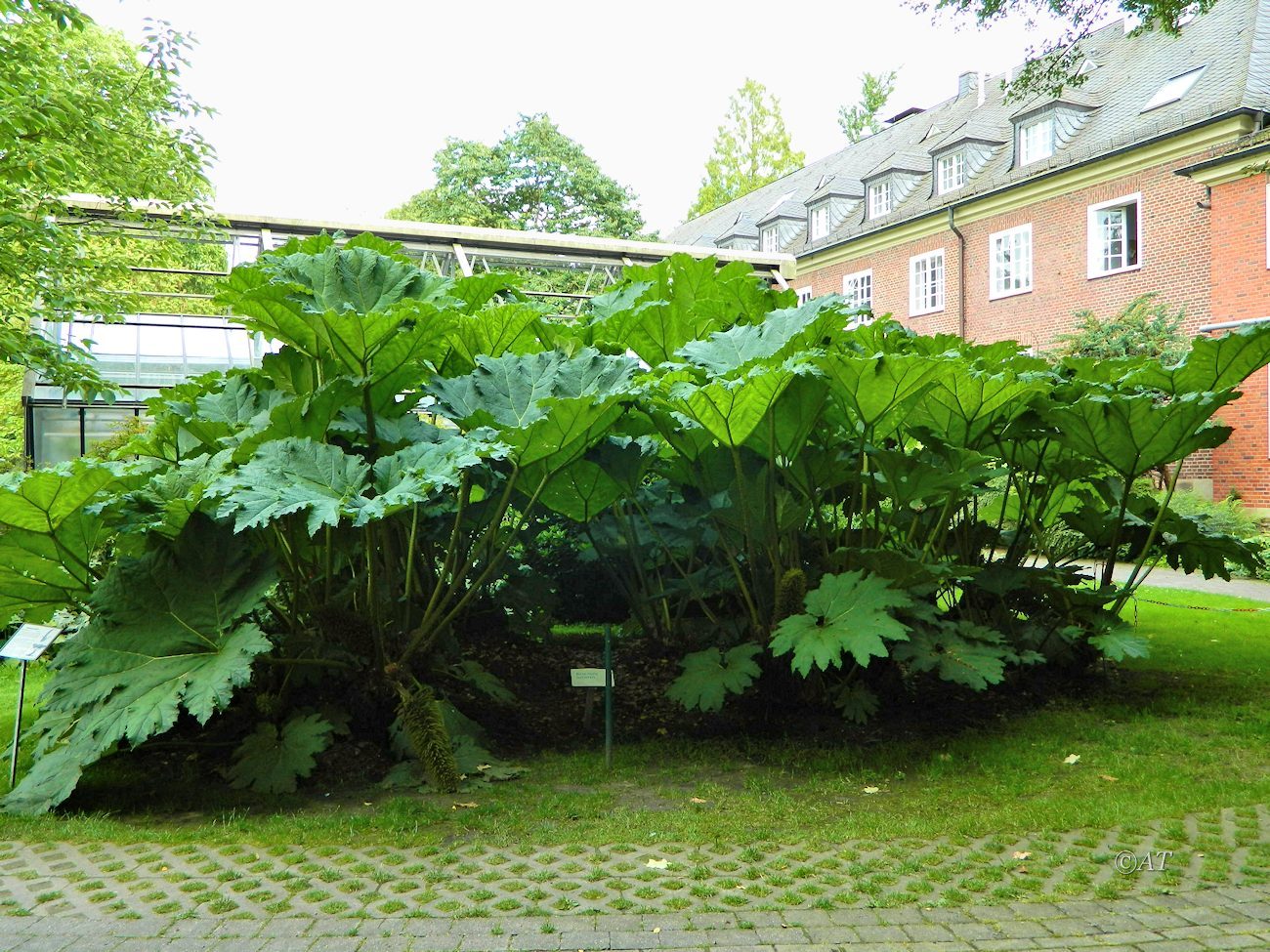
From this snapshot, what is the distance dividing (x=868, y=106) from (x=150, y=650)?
44.0 meters

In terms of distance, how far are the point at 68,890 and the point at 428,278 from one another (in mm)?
3007

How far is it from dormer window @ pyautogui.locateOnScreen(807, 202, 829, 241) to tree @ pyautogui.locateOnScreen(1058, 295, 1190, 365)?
1153 cm

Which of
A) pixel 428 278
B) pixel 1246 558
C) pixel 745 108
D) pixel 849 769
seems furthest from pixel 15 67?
pixel 745 108

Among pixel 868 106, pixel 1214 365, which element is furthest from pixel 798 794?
pixel 868 106

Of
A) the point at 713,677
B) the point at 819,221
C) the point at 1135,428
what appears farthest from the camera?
the point at 819,221

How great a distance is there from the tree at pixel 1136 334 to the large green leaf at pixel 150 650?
17089 millimetres

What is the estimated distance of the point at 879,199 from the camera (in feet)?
93.7

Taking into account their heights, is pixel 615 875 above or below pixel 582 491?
below

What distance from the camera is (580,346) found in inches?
204

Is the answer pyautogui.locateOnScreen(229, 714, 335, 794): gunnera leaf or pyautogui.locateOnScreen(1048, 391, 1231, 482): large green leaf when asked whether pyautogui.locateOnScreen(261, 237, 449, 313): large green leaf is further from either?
pyautogui.locateOnScreen(1048, 391, 1231, 482): large green leaf

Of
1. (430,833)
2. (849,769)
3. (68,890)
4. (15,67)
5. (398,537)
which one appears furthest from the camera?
(15,67)

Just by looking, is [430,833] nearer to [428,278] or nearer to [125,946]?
[125,946]

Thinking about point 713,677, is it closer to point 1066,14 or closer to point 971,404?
point 971,404

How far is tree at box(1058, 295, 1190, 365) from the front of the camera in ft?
61.0
